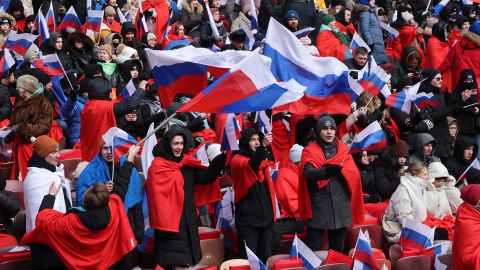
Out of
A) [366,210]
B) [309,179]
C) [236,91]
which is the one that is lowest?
[366,210]

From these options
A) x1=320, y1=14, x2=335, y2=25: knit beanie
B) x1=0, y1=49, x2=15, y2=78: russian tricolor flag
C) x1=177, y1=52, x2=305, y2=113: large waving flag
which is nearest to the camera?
x1=177, y1=52, x2=305, y2=113: large waving flag

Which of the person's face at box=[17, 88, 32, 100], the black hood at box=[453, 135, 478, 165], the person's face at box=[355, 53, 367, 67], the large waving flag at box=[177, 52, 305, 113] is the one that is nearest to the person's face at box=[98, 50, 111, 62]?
the person's face at box=[17, 88, 32, 100]

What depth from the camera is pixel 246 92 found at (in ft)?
34.4

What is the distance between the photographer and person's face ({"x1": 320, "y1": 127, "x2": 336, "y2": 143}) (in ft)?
37.0

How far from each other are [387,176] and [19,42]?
17.7 ft

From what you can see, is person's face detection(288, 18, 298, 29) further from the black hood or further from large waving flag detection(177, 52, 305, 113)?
large waving flag detection(177, 52, 305, 113)

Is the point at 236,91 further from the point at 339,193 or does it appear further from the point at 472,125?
the point at 472,125

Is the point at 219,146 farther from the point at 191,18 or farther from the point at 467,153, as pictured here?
the point at 191,18

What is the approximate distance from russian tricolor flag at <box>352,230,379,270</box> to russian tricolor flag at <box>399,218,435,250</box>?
111 cm

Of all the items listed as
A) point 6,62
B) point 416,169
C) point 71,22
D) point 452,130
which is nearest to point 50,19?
point 71,22

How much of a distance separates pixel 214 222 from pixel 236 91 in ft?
7.48

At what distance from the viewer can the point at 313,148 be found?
1131 cm

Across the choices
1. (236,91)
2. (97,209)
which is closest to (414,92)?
(236,91)

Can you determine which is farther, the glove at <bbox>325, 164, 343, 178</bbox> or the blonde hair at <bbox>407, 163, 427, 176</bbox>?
the blonde hair at <bbox>407, 163, 427, 176</bbox>
